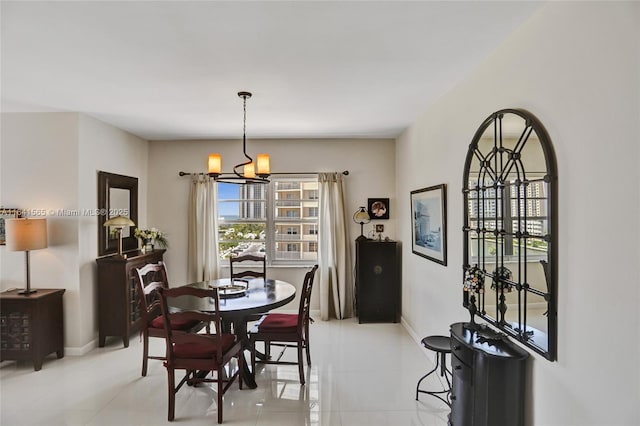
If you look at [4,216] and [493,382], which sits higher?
[4,216]

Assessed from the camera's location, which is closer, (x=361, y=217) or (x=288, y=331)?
(x=288, y=331)

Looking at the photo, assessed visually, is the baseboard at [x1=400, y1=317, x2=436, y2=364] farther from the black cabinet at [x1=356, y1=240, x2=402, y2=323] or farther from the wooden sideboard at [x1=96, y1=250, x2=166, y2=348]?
the wooden sideboard at [x1=96, y1=250, x2=166, y2=348]

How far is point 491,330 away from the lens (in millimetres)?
2242

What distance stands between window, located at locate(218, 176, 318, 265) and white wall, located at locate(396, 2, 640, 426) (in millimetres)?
3365

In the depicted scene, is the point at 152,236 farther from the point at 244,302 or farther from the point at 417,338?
the point at 417,338

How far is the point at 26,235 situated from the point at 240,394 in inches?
99.8

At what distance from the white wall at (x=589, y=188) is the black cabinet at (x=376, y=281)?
2.80 meters

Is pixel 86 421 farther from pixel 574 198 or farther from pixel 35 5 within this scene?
pixel 574 198

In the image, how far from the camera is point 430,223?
11.5ft

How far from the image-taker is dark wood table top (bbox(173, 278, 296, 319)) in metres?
2.74

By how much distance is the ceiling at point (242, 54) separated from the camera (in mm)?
1843

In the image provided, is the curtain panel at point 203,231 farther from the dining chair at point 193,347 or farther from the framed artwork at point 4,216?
the dining chair at point 193,347

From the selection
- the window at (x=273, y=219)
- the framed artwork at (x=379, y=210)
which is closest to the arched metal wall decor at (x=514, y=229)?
the framed artwork at (x=379, y=210)

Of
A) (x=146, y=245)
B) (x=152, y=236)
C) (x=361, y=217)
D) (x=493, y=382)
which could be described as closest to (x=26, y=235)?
(x=152, y=236)
